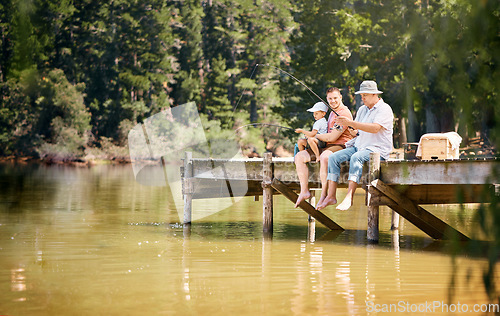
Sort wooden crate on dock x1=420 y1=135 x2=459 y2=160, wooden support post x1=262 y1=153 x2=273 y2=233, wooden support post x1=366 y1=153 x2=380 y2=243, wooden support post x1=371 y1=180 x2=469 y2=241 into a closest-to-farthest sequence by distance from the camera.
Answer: wooden support post x1=366 y1=153 x2=380 y2=243, wooden support post x1=371 y1=180 x2=469 y2=241, wooden crate on dock x1=420 y1=135 x2=459 y2=160, wooden support post x1=262 y1=153 x2=273 y2=233

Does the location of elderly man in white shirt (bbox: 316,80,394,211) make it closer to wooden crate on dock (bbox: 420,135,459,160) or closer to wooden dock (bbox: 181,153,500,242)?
wooden dock (bbox: 181,153,500,242)

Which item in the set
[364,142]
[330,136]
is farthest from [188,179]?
[364,142]

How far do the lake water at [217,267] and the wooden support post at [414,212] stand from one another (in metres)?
0.29

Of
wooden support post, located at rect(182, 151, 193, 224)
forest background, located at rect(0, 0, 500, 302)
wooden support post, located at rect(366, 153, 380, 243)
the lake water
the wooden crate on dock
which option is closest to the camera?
the lake water

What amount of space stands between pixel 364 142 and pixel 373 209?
1400mm

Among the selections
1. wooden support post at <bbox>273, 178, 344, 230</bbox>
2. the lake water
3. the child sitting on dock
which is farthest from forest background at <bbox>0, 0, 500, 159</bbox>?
the child sitting on dock

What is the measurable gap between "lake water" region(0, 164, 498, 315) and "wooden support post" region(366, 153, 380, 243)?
0.19 meters

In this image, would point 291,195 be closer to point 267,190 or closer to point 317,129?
point 267,190

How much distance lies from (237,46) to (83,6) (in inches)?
511

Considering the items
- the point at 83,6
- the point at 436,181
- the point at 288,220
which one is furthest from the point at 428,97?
the point at 83,6

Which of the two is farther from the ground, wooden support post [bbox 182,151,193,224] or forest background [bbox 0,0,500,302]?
forest background [bbox 0,0,500,302]

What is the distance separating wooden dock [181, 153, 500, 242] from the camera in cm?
1022

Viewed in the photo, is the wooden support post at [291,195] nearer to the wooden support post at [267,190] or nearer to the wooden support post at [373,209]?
the wooden support post at [267,190]

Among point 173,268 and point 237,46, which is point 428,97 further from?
point 237,46
